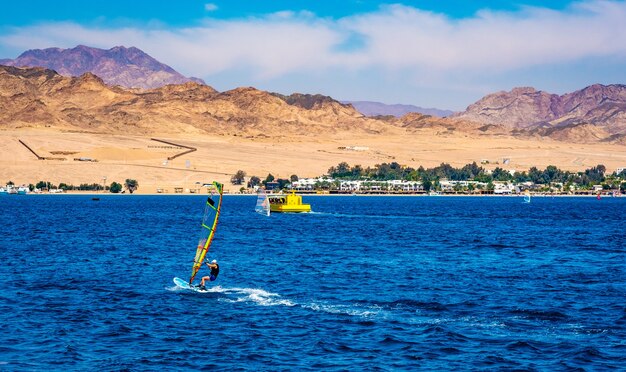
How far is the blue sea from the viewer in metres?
35.8

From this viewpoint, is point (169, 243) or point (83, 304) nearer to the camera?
point (83, 304)

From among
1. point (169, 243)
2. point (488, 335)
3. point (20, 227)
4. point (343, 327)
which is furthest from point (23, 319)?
point (20, 227)

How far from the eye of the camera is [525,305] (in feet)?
159

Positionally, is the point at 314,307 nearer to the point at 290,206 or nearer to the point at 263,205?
the point at 263,205

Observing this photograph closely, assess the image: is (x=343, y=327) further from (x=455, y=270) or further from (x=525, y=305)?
(x=455, y=270)

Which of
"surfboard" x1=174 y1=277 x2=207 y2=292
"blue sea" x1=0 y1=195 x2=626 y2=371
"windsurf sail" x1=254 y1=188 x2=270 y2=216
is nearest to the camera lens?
"blue sea" x1=0 y1=195 x2=626 y2=371

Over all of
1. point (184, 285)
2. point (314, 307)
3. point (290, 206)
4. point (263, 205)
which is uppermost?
point (263, 205)

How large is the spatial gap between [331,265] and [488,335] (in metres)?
30.3

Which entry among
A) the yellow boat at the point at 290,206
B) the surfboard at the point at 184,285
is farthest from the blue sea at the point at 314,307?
the yellow boat at the point at 290,206

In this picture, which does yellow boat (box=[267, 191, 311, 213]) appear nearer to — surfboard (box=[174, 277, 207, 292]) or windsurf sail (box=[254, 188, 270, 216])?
windsurf sail (box=[254, 188, 270, 216])

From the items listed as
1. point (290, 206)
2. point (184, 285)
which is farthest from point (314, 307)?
point (290, 206)

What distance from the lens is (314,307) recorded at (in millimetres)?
47312

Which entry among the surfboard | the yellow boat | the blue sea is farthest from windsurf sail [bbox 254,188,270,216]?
the surfboard

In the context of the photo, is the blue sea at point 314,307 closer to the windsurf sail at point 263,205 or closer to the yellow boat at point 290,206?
the windsurf sail at point 263,205
